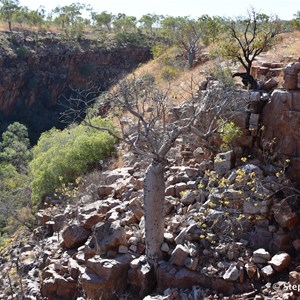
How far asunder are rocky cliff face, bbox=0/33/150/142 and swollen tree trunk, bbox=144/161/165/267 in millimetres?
23064

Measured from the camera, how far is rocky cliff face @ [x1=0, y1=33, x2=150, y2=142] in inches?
1165

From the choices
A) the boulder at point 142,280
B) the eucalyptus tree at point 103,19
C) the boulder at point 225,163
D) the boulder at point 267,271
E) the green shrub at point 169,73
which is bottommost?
the boulder at point 142,280

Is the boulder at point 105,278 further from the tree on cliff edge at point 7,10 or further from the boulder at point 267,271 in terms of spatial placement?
the tree on cliff edge at point 7,10

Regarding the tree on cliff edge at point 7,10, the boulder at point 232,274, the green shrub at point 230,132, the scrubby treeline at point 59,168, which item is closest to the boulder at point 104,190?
the scrubby treeline at point 59,168

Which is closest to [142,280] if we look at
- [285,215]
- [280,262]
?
[280,262]

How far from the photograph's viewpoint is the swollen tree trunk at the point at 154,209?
635 centimetres

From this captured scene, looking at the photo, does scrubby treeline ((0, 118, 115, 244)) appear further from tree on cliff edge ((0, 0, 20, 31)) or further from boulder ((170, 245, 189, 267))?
tree on cliff edge ((0, 0, 20, 31))

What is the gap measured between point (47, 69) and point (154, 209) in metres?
27.3

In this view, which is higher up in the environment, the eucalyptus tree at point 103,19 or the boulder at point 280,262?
the eucalyptus tree at point 103,19

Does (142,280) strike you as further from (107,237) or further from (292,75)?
(292,75)

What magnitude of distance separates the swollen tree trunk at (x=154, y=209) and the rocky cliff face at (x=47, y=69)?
23064 mm

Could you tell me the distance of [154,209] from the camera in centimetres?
645

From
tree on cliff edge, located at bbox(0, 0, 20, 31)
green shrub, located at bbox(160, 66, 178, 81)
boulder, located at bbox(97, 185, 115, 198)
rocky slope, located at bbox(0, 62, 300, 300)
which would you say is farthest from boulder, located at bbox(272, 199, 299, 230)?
tree on cliff edge, located at bbox(0, 0, 20, 31)

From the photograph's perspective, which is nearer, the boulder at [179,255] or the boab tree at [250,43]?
the boulder at [179,255]
